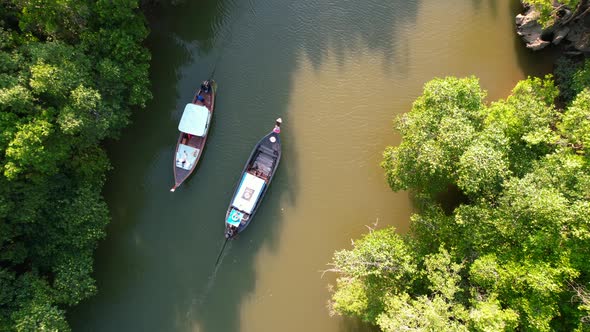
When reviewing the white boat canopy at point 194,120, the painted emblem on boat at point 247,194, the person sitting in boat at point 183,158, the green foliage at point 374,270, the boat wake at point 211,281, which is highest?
the white boat canopy at point 194,120

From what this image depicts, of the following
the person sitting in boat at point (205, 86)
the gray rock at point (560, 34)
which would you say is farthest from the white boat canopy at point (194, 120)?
the gray rock at point (560, 34)

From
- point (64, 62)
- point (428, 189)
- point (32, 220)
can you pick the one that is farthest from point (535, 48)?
point (32, 220)

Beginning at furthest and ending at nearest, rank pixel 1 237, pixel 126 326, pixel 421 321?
pixel 126 326, pixel 1 237, pixel 421 321

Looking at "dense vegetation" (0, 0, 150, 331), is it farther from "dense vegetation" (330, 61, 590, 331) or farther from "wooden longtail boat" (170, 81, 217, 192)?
"dense vegetation" (330, 61, 590, 331)

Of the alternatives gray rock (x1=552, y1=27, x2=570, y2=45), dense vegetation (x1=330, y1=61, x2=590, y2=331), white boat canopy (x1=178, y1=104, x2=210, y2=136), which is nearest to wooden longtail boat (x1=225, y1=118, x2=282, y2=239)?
white boat canopy (x1=178, y1=104, x2=210, y2=136)

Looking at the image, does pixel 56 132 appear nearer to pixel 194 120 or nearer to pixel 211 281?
pixel 194 120

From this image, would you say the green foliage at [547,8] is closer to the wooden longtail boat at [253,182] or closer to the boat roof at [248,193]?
the wooden longtail boat at [253,182]

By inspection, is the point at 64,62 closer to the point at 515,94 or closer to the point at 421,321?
the point at 421,321
